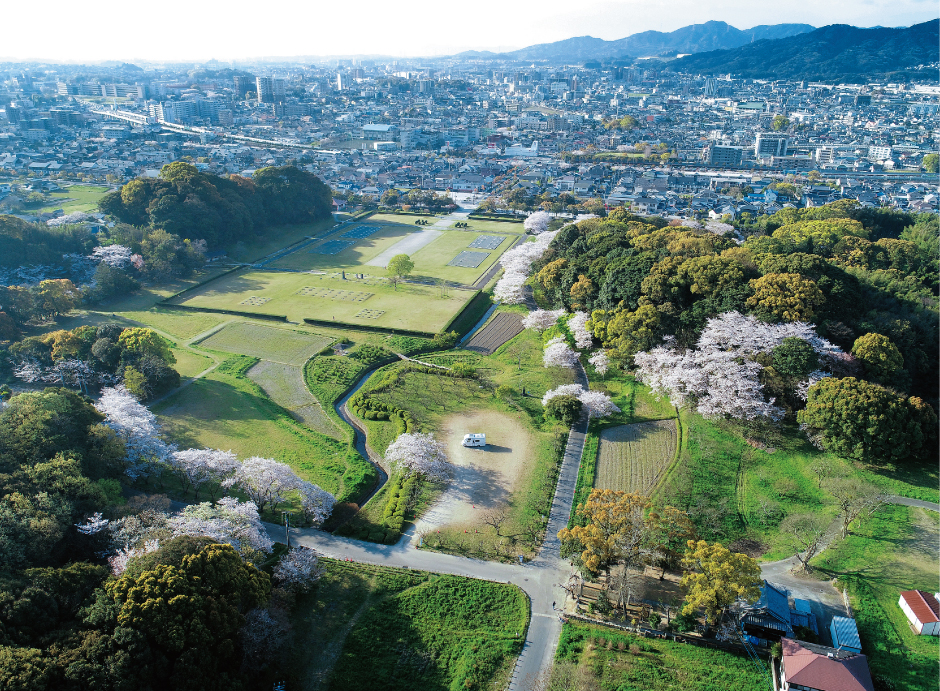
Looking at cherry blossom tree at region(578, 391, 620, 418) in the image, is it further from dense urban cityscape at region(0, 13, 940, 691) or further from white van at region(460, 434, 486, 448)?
white van at region(460, 434, 486, 448)

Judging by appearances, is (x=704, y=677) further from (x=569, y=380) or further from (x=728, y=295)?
(x=728, y=295)

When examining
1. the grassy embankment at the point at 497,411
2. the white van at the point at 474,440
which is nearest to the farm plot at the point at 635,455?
the grassy embankment at the point at 497,411

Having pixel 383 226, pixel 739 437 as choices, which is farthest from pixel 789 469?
pixel 383 226

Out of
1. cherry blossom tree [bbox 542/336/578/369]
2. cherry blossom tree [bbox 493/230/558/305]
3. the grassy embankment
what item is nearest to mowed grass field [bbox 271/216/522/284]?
cherry blossom tree [bbox 493/230/558/305]

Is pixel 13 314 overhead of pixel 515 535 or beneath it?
overhead

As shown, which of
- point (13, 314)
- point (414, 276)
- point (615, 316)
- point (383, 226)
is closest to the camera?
point (615, 316)

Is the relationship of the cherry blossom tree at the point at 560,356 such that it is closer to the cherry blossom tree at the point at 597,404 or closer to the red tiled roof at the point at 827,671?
the cherry blossom tree at the point at 597,404
